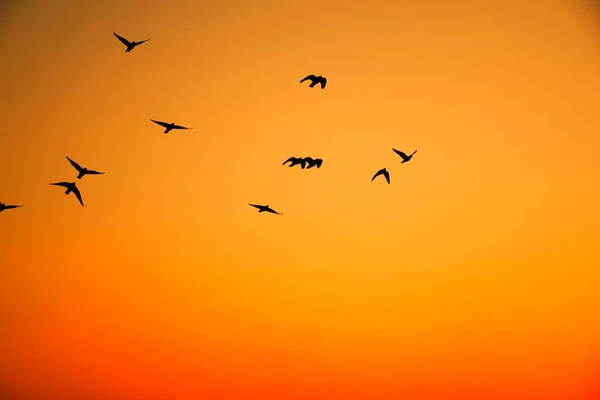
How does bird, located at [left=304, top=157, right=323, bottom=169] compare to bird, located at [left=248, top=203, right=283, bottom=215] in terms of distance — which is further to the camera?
bird, located at [left=248, top=203, right=283, bottom=215]

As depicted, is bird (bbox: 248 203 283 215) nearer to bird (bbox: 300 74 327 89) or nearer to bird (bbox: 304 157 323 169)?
bird (bbox: 304 157 323 169)

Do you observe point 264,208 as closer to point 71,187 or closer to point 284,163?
point 284,163

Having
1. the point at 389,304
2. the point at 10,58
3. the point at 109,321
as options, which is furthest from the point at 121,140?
the point at 389,304

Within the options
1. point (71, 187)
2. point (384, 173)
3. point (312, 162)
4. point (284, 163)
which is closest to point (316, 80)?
point (312, 162)

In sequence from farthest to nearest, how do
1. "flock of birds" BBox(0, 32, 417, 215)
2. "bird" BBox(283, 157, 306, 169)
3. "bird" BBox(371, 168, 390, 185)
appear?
"bird" BBox(371, 168, 390, 185)
"bird" BBox(283, 157, 306, 169)
"flock of birds" BBox(0, 32, 417, 215)

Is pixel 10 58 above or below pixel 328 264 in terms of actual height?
above

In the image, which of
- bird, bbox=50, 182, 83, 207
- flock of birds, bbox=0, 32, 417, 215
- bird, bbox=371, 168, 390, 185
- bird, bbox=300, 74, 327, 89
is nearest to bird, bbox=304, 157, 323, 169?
flock of birds, bbox=0, 32, 417, 215

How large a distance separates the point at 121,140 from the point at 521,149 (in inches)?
174

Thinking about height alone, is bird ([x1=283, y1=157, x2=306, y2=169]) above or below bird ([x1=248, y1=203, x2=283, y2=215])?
above

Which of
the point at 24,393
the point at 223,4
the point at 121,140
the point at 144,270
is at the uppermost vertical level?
the point at 223,4

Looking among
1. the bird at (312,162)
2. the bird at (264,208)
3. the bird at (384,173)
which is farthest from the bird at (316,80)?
the bird at (264,208)

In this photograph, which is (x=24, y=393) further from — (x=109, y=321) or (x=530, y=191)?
(x=530, y=191)

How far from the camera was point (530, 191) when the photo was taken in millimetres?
8266

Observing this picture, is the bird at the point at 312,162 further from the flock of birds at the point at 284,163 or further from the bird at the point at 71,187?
the bird at the point at 71,187
